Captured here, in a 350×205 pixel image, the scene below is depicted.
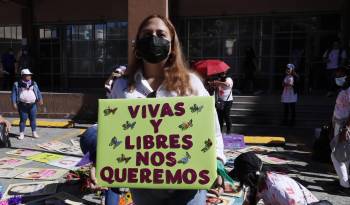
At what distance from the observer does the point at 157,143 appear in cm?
201

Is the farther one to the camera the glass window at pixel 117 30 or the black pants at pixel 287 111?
the glass window at pixel 117 30

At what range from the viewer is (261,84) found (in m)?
16.0

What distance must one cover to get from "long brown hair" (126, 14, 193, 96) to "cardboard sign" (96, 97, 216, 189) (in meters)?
0.09

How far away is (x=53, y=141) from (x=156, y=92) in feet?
25.6

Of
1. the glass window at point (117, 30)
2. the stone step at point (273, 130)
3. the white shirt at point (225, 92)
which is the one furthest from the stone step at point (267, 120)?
the glass window at point (117, 30)

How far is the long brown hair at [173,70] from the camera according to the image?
208 centimetres

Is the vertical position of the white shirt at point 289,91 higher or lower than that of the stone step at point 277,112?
higher

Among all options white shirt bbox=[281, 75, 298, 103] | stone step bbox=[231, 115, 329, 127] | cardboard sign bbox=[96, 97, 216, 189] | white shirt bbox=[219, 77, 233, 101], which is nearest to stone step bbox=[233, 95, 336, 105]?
stone step bbox=[231, 115, 329, 127]

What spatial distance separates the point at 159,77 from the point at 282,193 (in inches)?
66.2

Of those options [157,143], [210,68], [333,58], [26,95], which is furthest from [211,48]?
[157,143]

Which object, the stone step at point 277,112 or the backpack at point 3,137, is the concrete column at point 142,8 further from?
the backpack at point 3,137

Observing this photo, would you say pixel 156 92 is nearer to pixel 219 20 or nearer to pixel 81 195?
pixel 81 195

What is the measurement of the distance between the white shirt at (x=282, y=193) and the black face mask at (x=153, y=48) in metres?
1.75

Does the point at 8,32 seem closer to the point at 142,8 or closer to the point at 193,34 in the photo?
the point at 193,34
